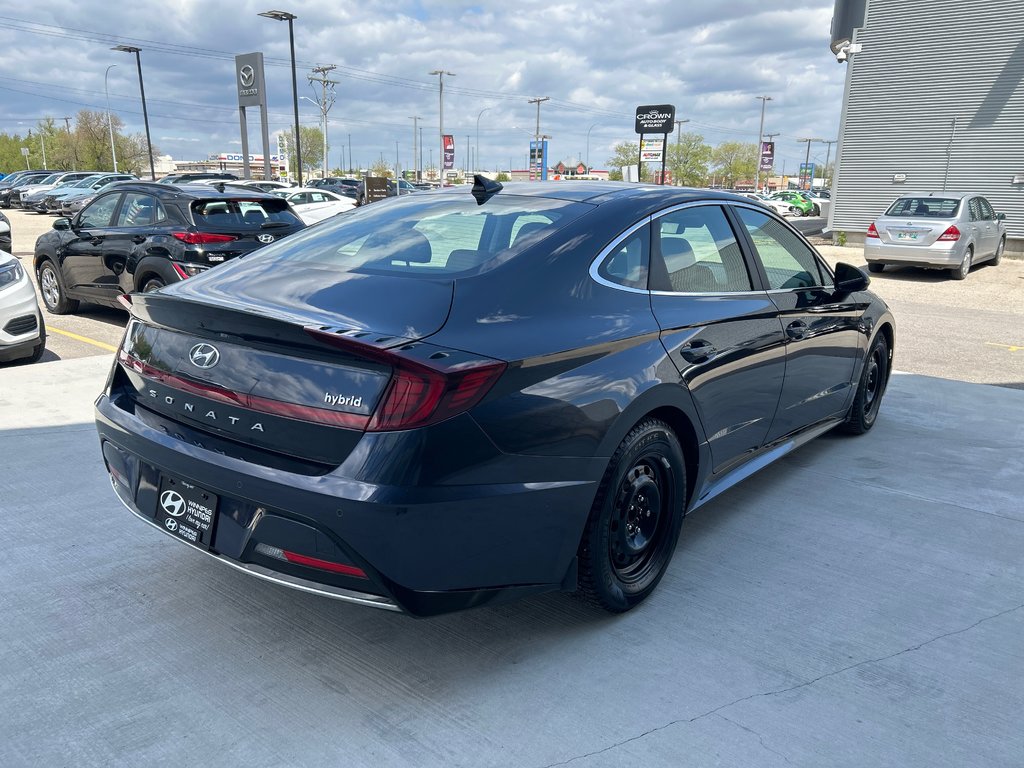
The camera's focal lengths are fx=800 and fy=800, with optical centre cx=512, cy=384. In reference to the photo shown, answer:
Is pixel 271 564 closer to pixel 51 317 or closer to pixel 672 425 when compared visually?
pixel 672 425

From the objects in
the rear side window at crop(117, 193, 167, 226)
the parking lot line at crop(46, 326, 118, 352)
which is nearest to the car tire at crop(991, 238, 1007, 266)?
the rear side window at crop(117, 193, 167, 226)

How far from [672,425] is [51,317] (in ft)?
29.6

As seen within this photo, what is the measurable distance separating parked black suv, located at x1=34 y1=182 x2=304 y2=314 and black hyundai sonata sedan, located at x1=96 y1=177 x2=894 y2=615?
4.88 metres

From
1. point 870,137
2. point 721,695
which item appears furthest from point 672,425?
point 870,137

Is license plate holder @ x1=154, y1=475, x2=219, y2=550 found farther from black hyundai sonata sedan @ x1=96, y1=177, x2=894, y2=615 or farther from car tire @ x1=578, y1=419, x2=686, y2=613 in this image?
car tire @ x1=578, y1=419, x2=686, y2=613

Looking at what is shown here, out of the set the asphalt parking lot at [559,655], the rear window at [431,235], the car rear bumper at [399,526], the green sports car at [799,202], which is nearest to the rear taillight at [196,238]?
the asphalt parking lot at [559,655]

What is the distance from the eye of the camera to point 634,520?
3064 mm

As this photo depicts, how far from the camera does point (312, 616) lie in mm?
3027

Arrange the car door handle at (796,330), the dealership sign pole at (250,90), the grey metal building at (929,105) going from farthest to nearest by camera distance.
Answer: the dealership sign pole at (250,90)
the grey metal building at (929,105)
the car door handle at (796,330)

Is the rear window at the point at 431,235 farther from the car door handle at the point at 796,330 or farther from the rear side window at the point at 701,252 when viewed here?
the car door handle at the point at 796,330

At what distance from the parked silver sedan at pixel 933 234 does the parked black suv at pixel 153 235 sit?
38.0 feet

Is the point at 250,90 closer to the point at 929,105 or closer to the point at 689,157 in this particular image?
the point at 929,105

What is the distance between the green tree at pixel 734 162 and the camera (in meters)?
99.7

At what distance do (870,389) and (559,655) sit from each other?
363 cm
